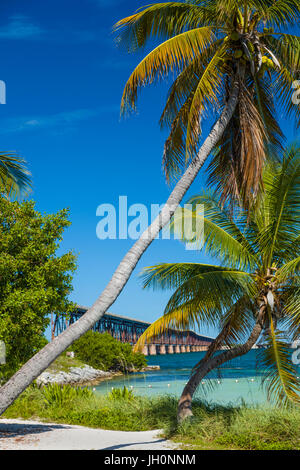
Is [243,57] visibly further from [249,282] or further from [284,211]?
[249,282]

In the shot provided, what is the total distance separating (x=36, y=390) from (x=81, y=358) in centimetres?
3443

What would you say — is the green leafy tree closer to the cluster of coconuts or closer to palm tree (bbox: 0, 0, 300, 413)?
palm tree (bbox: 0, 0, 300, 413)

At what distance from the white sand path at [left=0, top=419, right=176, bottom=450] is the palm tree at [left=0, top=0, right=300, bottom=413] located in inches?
186

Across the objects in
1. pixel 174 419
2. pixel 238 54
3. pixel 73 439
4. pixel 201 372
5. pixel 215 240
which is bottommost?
pixel 73 439

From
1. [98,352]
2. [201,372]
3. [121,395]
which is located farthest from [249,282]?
[98,352]

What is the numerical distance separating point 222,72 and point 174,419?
27.2 ft

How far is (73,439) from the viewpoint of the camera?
1063cm

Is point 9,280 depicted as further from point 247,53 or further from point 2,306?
point 247,53

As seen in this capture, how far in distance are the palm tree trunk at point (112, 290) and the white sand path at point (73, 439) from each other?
3.24 meters

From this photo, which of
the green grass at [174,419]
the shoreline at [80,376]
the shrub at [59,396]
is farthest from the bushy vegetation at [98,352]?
the shrub at [59,396]

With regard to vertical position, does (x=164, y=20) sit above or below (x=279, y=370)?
above

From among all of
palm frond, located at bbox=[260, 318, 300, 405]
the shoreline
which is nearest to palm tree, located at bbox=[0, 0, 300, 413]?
palm frond, located at bbox=[260, 318, 300, 405]

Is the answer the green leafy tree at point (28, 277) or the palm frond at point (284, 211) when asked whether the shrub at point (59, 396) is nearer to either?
the green leafy tree at point (28, 277)

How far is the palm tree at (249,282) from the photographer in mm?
10148
